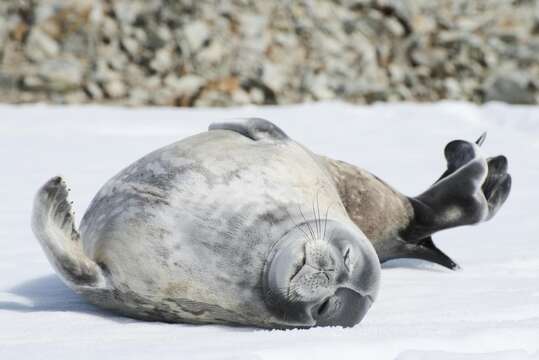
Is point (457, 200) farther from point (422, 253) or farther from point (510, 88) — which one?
point (510, 88)

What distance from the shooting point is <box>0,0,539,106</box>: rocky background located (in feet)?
24.2

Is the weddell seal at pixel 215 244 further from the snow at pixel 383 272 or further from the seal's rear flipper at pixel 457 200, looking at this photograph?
the seal's rear flipper at pixel 457 200

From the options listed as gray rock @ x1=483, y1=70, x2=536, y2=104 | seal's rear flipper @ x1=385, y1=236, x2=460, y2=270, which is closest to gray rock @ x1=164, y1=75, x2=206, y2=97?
gray rock @ x1=483, y1=70, x2=536, y2=104

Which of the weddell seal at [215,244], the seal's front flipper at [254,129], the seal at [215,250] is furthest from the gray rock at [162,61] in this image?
the seal at [215,250]

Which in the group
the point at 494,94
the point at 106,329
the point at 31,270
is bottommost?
the point at 494,94

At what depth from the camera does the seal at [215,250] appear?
216cm

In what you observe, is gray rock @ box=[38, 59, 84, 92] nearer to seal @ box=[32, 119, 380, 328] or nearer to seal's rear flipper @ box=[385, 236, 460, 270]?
seal's rear flipper @ box=[385, 236, 460, 270]

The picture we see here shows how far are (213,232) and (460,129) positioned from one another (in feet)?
15.4

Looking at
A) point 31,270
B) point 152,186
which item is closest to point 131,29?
point 31,270

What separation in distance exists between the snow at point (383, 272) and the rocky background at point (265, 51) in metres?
0.50

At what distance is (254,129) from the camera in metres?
2.70

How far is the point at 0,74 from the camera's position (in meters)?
7.17

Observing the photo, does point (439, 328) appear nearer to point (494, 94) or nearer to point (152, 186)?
point (152, 186)

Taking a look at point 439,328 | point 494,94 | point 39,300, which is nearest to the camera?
point 439,328
